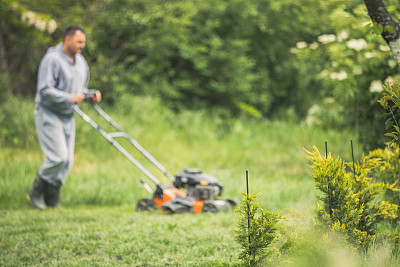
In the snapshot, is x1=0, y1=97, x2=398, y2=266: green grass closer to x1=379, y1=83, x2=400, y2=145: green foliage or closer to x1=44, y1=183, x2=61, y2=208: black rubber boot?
x1=44, y1=183, x2=61, y2=208: black rubber boot

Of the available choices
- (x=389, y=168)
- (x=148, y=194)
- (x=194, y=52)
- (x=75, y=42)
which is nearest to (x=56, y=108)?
(x=75, y=42)

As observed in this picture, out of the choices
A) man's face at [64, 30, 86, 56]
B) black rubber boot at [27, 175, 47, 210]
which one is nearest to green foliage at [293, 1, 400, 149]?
man's face at [64, 30, 86, 56]

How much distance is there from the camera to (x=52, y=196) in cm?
602

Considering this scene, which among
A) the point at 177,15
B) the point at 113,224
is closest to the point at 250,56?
the point at 177,15

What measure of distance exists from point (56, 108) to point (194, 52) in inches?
238

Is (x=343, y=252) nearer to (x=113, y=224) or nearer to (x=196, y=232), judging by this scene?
(x=196, y=232)

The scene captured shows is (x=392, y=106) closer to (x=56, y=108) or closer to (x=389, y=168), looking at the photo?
(x=389, y=168)

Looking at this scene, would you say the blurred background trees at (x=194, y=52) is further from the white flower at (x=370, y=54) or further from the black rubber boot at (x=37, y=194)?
the black rubber boot at (x=37, y=194)

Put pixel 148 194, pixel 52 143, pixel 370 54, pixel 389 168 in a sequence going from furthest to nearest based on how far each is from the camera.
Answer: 1. pixel 148 194
2. pixel 370 54
3. pixel 52 143
4. pixel 389 168

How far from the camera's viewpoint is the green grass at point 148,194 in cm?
394

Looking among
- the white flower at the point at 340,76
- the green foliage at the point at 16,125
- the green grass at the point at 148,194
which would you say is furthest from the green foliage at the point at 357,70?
the green foliage at the point at 16,125

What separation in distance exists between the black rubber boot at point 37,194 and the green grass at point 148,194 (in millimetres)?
128

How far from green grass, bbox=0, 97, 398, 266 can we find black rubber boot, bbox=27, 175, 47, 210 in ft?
0.42

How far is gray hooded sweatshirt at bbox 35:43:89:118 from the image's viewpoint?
5.60m
